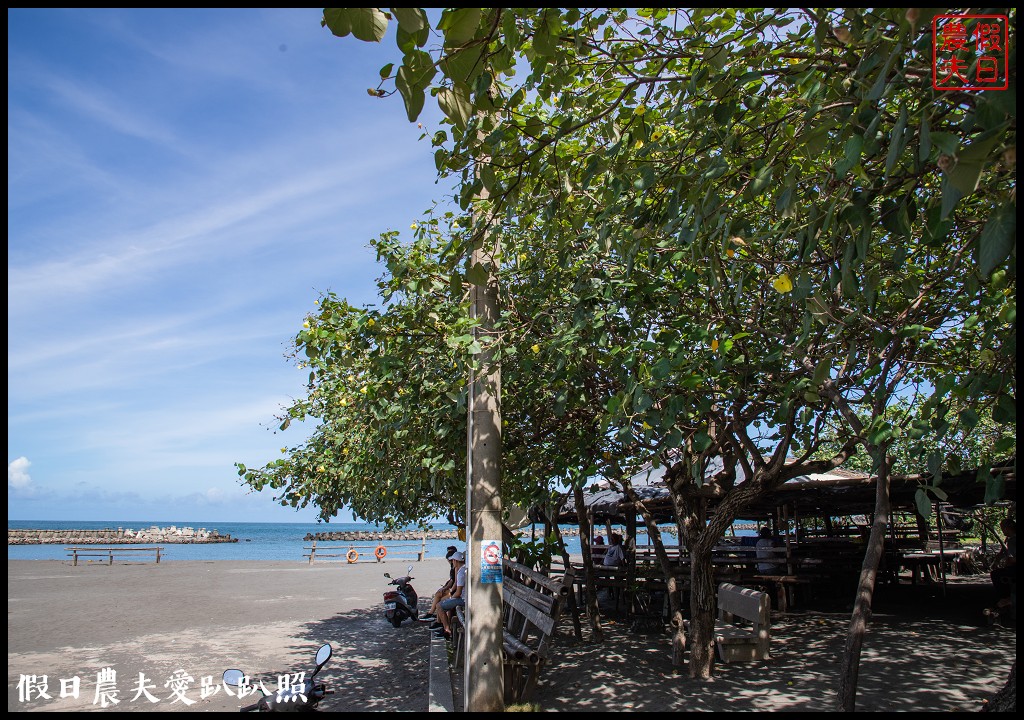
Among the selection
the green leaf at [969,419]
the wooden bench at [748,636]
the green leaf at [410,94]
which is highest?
the green leaf at [410,94]

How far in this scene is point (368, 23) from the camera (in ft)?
8.19

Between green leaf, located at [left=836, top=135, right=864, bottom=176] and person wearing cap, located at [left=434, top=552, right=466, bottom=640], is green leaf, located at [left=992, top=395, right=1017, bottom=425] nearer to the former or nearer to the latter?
green leaf, located at [left=836, top=135, right=864, bottom=176]

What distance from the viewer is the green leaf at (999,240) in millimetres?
2264

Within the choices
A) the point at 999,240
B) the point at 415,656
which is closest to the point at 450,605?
the point at 415,656

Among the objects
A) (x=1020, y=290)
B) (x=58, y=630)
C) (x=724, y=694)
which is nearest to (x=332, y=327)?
(x=724, y=694)

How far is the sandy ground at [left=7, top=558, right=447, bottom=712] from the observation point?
7.59 meters

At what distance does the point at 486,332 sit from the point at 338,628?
8.42 meters

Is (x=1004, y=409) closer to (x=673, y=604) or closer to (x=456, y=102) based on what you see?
(x=456, y=102)

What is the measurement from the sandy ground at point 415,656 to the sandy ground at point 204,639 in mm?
33

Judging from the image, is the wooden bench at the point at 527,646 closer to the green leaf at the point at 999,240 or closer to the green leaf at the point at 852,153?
the green leaf at the point at 852,153

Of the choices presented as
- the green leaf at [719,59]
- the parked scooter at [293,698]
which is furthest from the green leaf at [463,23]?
the parked scooter at [293,698]

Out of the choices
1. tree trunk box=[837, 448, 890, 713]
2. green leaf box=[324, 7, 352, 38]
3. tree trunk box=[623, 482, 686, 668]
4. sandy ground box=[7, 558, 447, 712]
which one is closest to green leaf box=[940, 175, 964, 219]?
green leaf box=[324, 7, 352, 38]

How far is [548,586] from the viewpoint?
261 inches

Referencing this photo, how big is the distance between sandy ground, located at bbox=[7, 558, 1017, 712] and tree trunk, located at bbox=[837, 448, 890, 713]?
1209mm
